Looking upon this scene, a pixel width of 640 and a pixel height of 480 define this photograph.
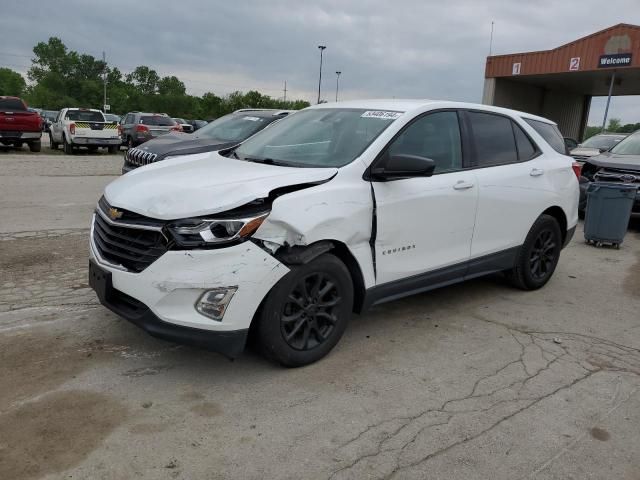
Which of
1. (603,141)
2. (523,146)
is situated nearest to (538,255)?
(523,146)

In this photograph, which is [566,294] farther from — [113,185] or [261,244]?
[113,185]

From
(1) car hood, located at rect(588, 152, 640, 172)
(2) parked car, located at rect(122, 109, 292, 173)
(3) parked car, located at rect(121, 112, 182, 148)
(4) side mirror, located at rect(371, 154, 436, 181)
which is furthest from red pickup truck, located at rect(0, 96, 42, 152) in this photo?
(4) side mirror, located at rect(371, 154, 436, 181)

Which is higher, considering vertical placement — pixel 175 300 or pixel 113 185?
pixel 113 185

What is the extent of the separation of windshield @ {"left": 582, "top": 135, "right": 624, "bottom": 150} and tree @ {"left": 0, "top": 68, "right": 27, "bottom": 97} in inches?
4508

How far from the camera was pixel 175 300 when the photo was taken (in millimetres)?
3121

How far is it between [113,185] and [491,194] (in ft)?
9.93

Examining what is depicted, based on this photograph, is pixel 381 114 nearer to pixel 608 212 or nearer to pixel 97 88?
pixel 608 212

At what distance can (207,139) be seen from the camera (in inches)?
346

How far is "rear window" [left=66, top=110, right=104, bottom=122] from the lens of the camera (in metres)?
19.9

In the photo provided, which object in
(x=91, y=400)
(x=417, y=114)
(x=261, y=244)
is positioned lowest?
(x=91, y=400)

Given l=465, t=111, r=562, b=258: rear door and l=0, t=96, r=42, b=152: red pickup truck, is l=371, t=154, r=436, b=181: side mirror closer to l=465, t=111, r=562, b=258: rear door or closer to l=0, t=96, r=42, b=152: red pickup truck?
l=465, t=111, r=562, b=258: rear door

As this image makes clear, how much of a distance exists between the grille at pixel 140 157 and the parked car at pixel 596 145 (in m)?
8.56

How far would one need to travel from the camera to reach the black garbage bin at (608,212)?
7688 mm

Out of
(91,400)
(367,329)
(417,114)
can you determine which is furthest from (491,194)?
(91,400)
